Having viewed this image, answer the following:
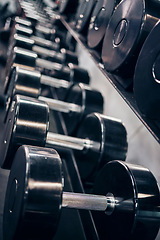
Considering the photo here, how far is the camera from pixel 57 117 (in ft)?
5.66

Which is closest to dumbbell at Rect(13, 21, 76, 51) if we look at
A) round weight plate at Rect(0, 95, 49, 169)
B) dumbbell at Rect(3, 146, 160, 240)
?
round weight plate at Rect(0, 95, 49, 169)

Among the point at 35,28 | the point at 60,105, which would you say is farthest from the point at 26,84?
the point at 35,28

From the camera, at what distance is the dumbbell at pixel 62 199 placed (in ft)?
1.98

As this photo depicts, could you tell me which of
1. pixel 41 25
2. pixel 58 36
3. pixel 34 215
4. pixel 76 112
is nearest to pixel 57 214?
pixel 34 215

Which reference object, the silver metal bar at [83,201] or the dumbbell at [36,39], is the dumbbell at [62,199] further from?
the dumbbell at [36,39]

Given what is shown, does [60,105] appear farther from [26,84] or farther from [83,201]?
[83,201]

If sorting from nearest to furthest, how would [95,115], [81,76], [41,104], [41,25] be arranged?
[41,104] < [95,115] < [81,76] < [41,25]

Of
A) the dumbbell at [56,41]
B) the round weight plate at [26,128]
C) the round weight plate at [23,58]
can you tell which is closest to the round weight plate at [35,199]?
the round weight plate at [26,128]

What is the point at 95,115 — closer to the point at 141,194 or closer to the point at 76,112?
the point at 76,112

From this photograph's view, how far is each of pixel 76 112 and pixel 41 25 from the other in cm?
192

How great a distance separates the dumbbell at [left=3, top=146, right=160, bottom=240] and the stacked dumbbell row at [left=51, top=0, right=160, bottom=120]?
0.80 feet

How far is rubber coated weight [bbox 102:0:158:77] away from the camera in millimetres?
746

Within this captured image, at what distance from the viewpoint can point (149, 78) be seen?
648mm

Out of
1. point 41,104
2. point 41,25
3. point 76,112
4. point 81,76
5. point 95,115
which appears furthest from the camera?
point 41,25
